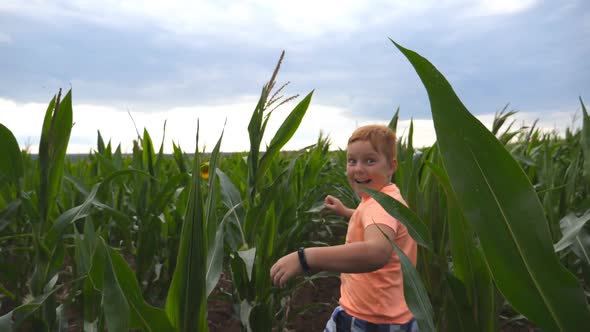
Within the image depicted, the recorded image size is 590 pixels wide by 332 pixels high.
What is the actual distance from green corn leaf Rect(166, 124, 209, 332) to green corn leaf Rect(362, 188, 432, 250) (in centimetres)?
43

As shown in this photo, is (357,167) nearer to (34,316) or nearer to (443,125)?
(443,125)

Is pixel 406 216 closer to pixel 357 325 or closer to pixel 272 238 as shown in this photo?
pixel 272 238

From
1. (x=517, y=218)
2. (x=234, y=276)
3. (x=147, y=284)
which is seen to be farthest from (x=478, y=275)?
(x=147, y=284)

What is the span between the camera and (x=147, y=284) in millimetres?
1817

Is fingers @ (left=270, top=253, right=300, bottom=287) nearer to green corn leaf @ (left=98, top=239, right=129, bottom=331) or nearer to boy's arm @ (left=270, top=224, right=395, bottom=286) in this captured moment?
boy's arm @ (left=270, top=224, right=395, bottom=286)

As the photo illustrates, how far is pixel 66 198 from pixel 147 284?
590 millimetres

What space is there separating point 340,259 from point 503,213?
0.66 metres

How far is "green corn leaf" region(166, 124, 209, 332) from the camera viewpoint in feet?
2.02

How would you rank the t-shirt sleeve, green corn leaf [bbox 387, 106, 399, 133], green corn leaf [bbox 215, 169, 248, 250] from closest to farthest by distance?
the t-shirt sleeve → green corn leaf [bbox 215, 169, 248, 250] → green corn leaf [bbox 387, 106, 399, 133]

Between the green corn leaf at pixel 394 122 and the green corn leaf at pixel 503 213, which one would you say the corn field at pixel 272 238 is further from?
the green corn leaf at pixel 394 122

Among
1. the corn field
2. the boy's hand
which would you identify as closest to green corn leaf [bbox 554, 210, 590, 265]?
the corn field

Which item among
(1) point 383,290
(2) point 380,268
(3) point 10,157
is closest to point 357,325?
(1) point 383,290

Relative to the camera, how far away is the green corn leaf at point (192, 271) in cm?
62

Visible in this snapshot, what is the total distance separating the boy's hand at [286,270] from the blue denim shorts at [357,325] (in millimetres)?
507
